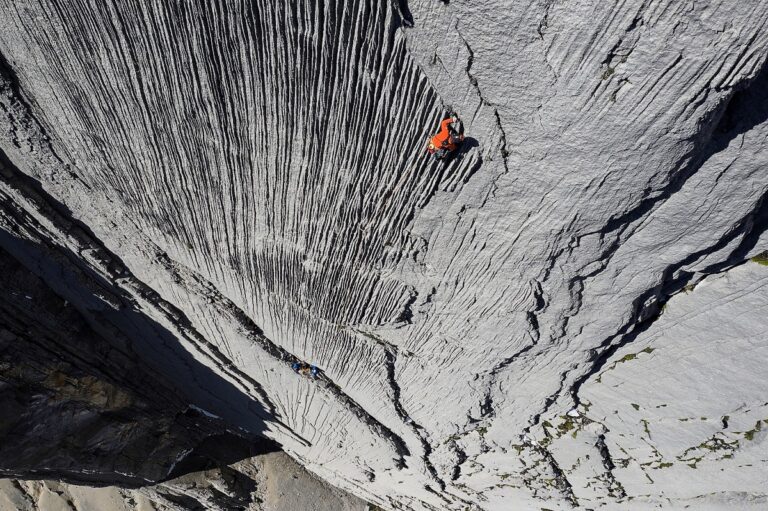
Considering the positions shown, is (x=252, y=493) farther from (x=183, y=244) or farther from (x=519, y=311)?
(x=519, y=311)

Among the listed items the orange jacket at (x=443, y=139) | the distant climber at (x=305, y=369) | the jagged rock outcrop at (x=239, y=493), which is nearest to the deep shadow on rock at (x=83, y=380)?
the jagged rock outcrop at (x=239, y=493)

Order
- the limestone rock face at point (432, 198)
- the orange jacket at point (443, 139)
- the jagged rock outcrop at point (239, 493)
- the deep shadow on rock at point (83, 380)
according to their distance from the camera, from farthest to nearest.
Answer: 1. the jagged rock outcrop at point (239, 493)
2. the deep shadow on rock at point (83, 380)
3. the orange jacket at point (443, 139)
4. the limestone rock face at point (432, 198)

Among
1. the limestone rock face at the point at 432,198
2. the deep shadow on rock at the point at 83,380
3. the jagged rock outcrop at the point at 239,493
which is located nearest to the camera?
the limestone rock face at the point at 432,198

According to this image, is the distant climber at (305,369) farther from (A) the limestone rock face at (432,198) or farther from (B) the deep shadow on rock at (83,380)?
(B) the deep shadow on rock at (83,380)

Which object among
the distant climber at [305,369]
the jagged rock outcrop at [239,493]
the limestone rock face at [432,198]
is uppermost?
the limestone rock face at [432,198]

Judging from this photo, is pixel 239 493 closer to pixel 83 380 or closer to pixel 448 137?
pixel 83 380

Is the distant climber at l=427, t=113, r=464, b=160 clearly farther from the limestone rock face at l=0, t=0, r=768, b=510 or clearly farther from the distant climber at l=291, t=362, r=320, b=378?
the distant climber at l=291, t=362, r=320, b=378

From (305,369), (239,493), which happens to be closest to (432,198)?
(305,369)
